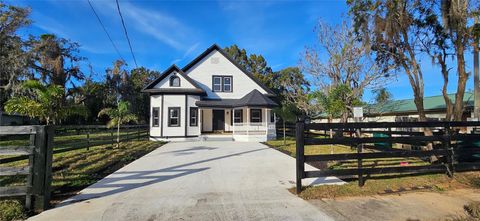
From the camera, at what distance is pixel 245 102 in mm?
18797

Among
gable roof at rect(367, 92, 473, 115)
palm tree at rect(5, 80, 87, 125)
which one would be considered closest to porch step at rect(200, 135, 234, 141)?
palm tree at rect(5, 80, 87, 125)

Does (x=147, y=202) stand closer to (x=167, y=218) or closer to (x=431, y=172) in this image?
(x=167, y=218)

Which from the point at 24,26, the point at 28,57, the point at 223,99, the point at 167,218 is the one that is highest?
the point at 24,26

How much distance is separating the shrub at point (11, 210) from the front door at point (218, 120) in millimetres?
17070

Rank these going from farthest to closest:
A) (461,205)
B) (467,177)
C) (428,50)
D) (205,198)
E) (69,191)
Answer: (428,50), (467,177), (69,191), (205,198), (461,205)

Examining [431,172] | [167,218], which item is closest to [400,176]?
[431,172]

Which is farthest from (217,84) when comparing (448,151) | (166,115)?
(448,151)

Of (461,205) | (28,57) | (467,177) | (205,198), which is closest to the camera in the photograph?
(461,205)

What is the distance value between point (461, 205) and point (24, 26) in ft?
85.7

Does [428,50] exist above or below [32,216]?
above

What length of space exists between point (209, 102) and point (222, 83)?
2.59 metres

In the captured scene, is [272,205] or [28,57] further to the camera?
[28,57]

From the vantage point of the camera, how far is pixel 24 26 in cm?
1916

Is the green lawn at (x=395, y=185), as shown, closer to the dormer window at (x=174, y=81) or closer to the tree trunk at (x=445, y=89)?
the tree trunk at (x=445, y=89)
